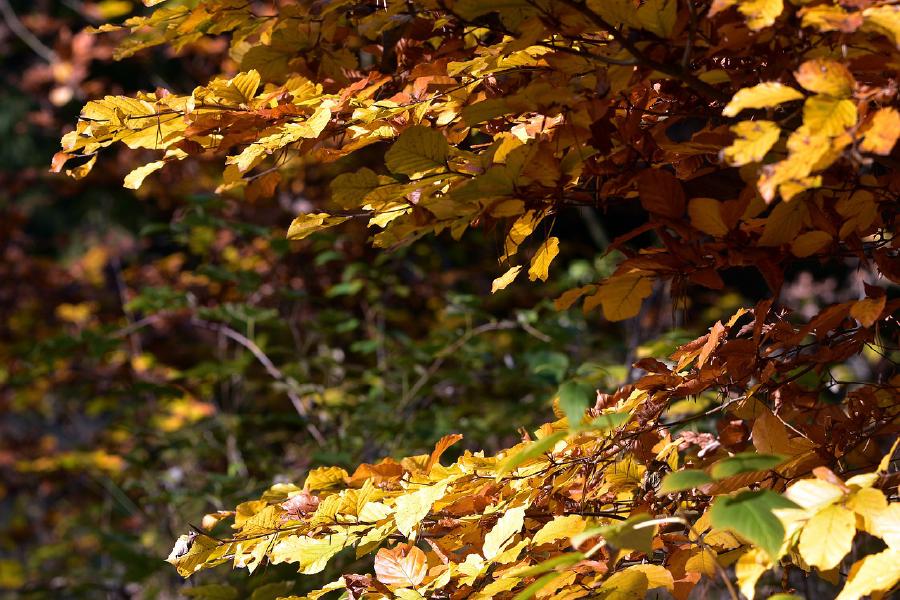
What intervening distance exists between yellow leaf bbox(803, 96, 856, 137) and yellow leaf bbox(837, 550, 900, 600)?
0.37m

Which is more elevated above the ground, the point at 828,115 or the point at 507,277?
the point at 828,115

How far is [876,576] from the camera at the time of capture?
0.61 metres

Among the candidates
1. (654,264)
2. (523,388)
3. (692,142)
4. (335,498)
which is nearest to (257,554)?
(335,498)

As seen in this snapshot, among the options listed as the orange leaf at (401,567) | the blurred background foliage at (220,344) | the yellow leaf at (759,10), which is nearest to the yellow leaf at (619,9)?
the yellow leaf at (759,10)

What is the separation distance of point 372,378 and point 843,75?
240cm

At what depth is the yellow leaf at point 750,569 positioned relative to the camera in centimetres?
66

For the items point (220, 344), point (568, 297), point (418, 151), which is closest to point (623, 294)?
point (568, 297)

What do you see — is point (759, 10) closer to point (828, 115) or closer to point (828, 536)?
point (828, 115)

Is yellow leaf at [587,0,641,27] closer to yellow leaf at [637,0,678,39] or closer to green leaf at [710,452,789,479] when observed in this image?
yellow leaf at [637,0,678,39]

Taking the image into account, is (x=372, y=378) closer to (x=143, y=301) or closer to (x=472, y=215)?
(x=143, y=301)

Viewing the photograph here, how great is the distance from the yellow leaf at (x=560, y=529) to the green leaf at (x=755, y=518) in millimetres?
246

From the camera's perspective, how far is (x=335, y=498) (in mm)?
920

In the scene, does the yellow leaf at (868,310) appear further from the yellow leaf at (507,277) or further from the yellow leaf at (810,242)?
the yellow leaf at (507,277)

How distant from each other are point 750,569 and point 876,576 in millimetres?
106
